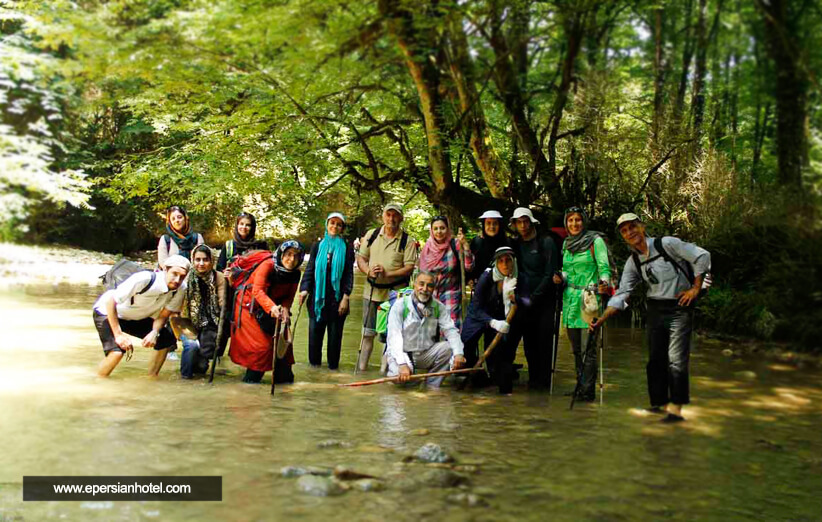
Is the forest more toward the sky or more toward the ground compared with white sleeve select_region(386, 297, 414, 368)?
more toward the sky

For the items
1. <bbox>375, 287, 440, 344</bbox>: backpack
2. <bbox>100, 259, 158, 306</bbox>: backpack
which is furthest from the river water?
<bbox>100, 259, 158, 306</bbox>: backpack

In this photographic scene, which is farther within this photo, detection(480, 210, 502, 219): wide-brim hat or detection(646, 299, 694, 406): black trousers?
detection(480, 210, 502, 219): wide-brim hat

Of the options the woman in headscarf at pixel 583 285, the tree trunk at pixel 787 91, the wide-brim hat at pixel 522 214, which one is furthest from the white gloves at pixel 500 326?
the tree trunk at pixel 787 91

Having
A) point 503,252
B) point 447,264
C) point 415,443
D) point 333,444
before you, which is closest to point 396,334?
point 447,264

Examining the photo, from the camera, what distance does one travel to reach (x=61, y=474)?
2.95 meters

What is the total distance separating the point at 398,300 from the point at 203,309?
1742mm

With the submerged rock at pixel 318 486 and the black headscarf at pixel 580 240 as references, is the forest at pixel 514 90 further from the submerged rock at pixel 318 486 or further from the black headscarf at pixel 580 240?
the black headscarf at pixel 580 240

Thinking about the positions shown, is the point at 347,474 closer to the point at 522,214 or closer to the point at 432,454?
the point at 432,454

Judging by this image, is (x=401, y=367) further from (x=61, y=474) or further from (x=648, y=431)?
(x=61, y=474)

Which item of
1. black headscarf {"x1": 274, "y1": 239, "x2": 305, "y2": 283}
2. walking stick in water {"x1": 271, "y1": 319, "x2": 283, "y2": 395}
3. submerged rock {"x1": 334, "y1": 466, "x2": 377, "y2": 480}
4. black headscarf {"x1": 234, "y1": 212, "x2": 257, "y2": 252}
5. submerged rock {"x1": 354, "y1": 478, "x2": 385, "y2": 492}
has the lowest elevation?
submerged rock {"x1": 354, "y1": 478, "x2": 385, "y2": 492}

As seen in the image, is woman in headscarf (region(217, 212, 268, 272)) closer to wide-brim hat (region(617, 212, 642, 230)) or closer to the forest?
the forest

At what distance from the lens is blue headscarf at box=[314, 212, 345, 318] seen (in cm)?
661

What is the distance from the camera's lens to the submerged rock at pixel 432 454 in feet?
11.6

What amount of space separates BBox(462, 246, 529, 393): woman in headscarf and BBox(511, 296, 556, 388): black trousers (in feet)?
0.27
